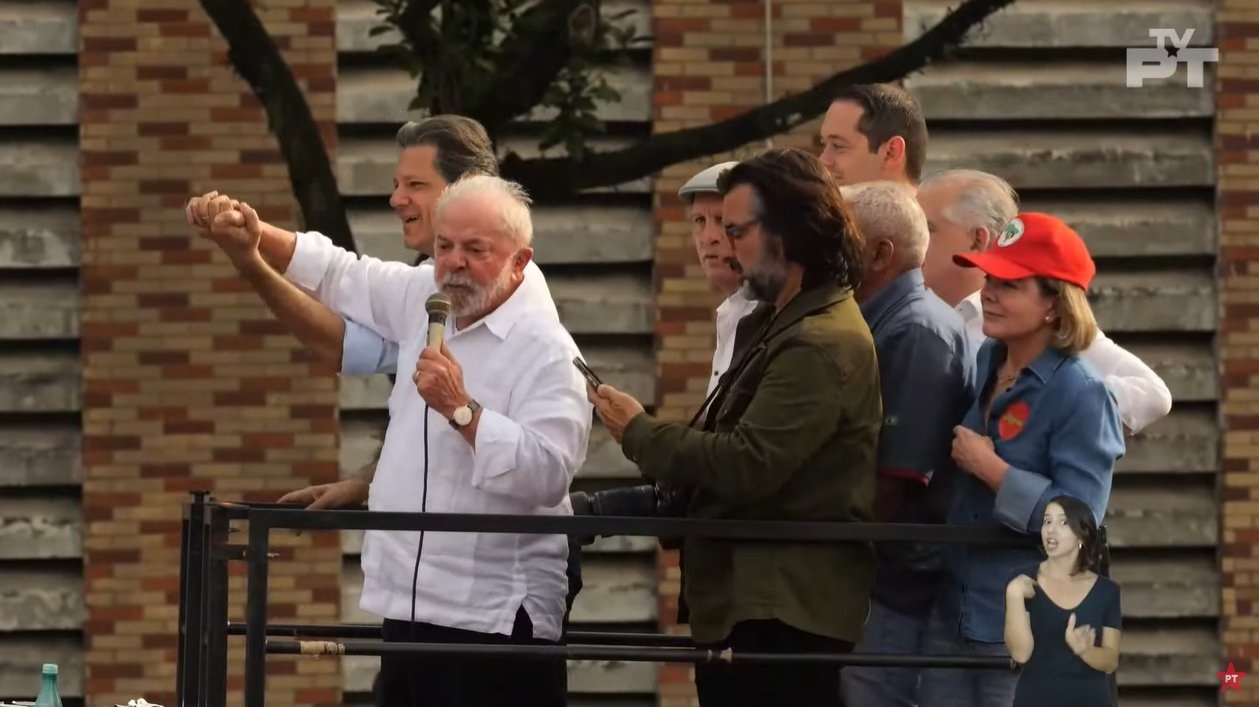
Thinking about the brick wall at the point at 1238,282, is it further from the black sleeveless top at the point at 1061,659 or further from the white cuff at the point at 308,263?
the black sleeveless top at the point at 1061,659

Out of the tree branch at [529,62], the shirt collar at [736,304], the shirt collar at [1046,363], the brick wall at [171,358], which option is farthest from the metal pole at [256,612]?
the brick wall at [171,358]

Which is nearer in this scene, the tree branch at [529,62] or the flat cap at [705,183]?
the flat cap at [705,183]

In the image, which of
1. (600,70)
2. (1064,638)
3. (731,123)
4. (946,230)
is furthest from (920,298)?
(600,70)

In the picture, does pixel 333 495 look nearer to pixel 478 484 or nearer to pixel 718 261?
pixel 478 484

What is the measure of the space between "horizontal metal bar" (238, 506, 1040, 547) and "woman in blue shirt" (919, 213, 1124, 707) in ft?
0.98

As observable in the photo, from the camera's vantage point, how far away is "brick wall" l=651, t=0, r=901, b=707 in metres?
10.5

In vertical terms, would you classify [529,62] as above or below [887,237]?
above

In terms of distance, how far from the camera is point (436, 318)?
4676 mm

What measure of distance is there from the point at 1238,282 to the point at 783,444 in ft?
22.6

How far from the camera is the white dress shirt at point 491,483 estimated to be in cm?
483

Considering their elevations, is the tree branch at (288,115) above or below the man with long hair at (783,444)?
above

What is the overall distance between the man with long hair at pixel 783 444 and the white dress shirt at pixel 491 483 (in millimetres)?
252

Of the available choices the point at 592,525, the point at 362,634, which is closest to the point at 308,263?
the point at 362,634

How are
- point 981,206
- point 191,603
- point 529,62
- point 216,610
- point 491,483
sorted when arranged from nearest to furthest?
point 216,610
point 491,483
point 191,603
point 981,206
point 529,62
